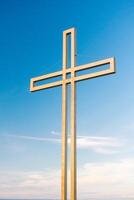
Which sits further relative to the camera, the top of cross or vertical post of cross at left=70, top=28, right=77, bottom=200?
the top of cross

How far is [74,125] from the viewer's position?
7727 mm

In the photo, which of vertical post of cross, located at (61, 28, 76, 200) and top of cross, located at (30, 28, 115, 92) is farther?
top of cross, located at (30, 28, 115, 92)

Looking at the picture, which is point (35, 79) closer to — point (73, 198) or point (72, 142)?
point (72, 142)

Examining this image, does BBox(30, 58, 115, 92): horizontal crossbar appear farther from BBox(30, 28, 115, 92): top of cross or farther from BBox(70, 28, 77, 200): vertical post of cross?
BBox(70, 28, 77, 200): vertical post of cross

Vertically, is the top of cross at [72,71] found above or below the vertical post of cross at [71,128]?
above

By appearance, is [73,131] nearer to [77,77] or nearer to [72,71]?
[77,77]

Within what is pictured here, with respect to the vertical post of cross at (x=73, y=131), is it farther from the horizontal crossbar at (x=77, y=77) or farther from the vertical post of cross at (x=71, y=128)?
the horizontal crossbar at (x=77, y=77)

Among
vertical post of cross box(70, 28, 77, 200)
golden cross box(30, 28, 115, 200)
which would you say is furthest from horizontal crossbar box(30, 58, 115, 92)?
vertical post of cross box(70, 28, 77, 200)

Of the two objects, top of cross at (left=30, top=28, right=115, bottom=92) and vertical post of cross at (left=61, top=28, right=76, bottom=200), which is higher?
top of cross at (left=30, top=28, right=115, bottom=92)

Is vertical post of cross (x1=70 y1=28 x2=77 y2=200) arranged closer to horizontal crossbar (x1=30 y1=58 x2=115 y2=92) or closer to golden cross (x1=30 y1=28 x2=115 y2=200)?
golden cross (x1=30 y1=28 x2=115 y2=200)

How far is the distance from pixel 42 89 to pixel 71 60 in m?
1.08

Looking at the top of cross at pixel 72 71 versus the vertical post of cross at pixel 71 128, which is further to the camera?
the top of cross at pixel 72 71

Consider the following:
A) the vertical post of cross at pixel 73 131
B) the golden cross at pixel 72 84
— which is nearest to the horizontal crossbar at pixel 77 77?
the golden cross at pixel 72 84

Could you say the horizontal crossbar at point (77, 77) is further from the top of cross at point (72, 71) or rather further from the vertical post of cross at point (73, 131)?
the vertical post of cross at point (73, 131)
